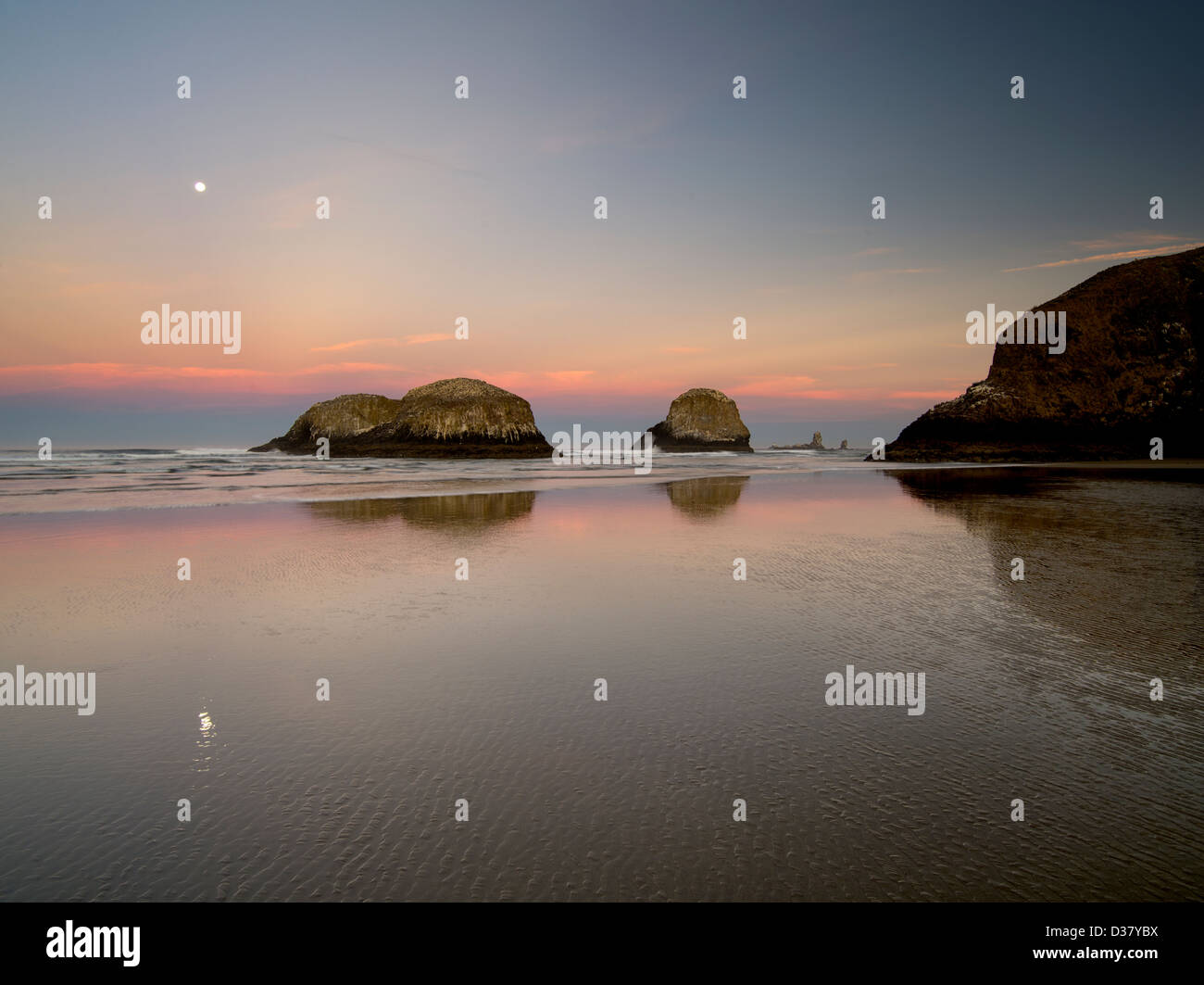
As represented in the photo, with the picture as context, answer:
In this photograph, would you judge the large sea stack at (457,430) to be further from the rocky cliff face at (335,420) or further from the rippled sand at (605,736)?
the rippled sand at (605,736)

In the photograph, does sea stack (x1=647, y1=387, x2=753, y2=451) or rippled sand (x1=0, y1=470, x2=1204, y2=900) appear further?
sea stack (x1=647, y1=387, x2=753, y2=451)

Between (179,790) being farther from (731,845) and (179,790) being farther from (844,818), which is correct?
(844,818)

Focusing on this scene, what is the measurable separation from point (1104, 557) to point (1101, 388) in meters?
61.3

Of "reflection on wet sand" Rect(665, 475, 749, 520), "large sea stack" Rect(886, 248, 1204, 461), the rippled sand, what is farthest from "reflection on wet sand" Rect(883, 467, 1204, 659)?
"large sea stack" Rect(886, 248, 1204, 461)

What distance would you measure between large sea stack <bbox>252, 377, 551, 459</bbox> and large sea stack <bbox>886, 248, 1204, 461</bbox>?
5257cm

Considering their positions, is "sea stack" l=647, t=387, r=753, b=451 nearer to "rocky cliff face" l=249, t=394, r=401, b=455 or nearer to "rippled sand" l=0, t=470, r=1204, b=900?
"rocky cliff face" l=249, t=394, r=401, b=455

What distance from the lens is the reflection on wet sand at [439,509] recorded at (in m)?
17.5

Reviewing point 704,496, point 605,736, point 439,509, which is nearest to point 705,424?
point 704,496

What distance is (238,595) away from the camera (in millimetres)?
8734

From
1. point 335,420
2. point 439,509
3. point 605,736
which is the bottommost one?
point 605,736

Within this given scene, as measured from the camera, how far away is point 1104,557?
1109cm

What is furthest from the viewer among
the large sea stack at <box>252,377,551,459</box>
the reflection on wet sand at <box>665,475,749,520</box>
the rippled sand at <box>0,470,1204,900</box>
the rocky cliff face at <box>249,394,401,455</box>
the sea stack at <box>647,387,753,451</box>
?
the sea stack at <box>647,387,753,451</box>

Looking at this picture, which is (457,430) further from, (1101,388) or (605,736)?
(605,736)

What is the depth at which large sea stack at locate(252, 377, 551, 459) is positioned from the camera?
89.6m
